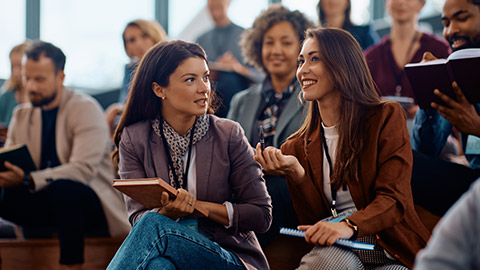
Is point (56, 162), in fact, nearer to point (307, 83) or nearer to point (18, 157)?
point (18, 157)

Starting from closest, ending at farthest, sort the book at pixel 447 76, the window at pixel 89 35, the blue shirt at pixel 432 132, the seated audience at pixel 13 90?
the book at pixel 447 76
the blue shirt at pixel 432 132
the seated audience at pixel 13 90
the window at pixel 89 35

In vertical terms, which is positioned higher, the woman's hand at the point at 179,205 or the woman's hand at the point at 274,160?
the woman's hand at the point at 274,160

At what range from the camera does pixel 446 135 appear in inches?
76.9

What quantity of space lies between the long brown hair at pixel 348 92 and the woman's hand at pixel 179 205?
41 cm

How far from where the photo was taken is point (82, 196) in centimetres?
256

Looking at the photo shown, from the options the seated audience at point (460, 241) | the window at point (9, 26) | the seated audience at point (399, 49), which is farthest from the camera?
the window at point (9, 26)

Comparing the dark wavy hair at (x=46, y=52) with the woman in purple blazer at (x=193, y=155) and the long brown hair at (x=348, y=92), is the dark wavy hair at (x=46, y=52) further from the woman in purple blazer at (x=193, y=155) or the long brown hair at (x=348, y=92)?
the long brown hair at (x=348, y=92)

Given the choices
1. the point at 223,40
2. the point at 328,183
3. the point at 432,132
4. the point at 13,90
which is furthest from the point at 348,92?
the point at 13,90

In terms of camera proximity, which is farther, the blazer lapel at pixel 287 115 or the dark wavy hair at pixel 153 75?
the blazer lapel at pixel 287 115

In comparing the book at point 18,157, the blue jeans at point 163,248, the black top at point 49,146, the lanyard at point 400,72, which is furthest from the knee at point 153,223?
the lanyard at point 400,72

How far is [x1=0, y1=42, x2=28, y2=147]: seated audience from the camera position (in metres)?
3.82

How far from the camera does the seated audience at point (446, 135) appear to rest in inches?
68.0

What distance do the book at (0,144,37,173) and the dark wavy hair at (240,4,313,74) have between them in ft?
3.72

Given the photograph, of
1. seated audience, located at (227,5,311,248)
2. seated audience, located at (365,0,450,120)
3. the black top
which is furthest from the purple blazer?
seated audience, located at (365,0,450,120)
